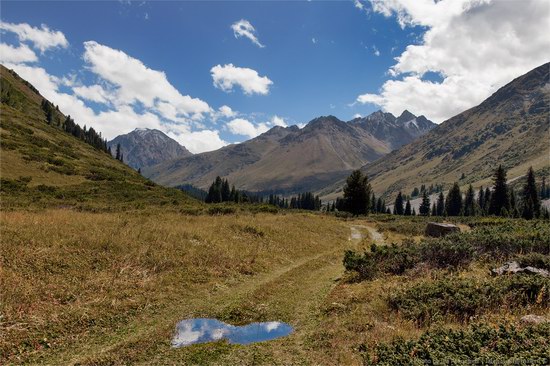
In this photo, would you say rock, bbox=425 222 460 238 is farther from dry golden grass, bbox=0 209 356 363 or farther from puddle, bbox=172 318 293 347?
puddle, bbox=172 318 293 347

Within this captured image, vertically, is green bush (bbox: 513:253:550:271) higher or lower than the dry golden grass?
higher

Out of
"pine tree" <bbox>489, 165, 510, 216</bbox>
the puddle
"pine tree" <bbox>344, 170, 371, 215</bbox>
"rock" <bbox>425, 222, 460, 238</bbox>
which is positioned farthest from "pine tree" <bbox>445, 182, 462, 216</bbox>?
the puddle

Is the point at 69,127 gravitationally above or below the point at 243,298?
above

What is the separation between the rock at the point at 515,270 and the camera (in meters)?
15.0

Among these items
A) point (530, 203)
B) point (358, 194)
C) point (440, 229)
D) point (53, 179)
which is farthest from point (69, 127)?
point (530, 203)

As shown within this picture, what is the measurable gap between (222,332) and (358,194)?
71166 mm

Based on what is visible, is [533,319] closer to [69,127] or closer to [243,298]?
[243,298]

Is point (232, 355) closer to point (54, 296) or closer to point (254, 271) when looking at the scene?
point (54, 296)

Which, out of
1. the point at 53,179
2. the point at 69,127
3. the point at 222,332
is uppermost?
the point at 69,127

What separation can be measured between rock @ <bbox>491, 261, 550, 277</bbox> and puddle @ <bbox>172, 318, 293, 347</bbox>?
10.1 meters

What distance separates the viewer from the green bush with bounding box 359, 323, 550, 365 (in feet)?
26.2

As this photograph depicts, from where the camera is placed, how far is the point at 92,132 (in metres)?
178

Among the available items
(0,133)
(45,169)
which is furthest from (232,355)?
(0,133)

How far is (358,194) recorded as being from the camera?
80438 mm
